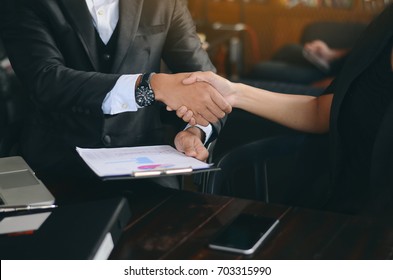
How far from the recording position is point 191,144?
1.77m

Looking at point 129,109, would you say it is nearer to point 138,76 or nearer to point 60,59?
point 138,76

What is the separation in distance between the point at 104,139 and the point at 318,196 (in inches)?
27.3

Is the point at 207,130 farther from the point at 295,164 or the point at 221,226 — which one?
the point at 221,226

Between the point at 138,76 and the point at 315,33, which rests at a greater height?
the point at 138,76

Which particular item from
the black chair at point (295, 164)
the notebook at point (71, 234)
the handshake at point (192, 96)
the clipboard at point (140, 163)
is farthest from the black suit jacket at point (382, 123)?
the notebook at point (71, 234)

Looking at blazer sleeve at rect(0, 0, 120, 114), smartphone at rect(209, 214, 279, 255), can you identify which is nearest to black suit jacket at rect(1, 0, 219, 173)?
blazer sleeve at rect(0, 0, 120, 114)

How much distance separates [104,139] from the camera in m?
1.98

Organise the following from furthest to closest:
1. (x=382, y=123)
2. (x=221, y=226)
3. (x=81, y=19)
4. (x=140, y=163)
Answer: (x=81, y=19), (x=382, y=123), (x=140, y=163), (x=221, y=226)

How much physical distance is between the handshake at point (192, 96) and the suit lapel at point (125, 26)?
165 mm

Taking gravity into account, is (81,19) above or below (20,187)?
above

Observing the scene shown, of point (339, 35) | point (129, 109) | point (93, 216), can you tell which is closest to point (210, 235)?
point (93, 216)

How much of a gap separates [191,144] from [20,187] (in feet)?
1.68

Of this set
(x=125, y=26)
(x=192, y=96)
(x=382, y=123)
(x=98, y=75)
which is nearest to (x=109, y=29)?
(x=125, y=26)

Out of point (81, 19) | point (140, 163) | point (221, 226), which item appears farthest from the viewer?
point (81, 19)
